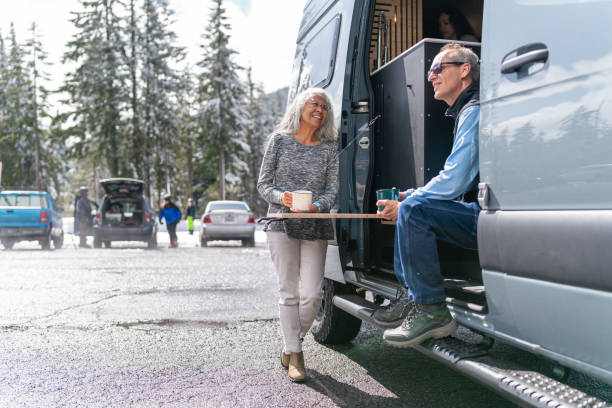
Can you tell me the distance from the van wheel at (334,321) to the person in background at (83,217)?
51.9 feet

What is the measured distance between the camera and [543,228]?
7.02 ft

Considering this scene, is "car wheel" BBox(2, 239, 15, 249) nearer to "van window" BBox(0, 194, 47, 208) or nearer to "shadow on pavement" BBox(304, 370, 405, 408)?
"van window" BBox(0, 194, 47, 208)

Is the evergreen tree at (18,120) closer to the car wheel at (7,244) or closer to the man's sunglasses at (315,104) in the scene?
the car wheel at (7,244)

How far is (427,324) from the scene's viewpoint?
112 inches

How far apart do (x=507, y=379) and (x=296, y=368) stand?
2.04 m

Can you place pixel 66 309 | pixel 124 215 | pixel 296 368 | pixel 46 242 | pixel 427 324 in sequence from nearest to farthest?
pixel 427 324 < pixel 296 368 < pixel 66 309 < pixel 46 242 < pixel 124 215

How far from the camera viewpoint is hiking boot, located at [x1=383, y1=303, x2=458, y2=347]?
9.34ft

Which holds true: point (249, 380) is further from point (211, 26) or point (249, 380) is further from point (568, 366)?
point (211, 26)

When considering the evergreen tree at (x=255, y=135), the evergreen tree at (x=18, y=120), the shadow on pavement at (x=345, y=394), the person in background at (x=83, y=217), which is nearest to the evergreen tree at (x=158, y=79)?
the evergreen tree at (x=18, y=120)

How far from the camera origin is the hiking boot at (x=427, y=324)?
9.34ft

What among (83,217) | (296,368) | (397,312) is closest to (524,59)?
(397,312)

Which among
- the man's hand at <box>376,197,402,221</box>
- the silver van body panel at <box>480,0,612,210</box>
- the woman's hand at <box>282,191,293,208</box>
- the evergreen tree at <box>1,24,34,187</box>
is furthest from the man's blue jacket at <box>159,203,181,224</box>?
the evergreen tree at <box>1,24,34,187</box>

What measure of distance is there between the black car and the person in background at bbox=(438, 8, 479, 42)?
13.6m

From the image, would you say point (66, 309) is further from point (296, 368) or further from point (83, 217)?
point (83, 217)
